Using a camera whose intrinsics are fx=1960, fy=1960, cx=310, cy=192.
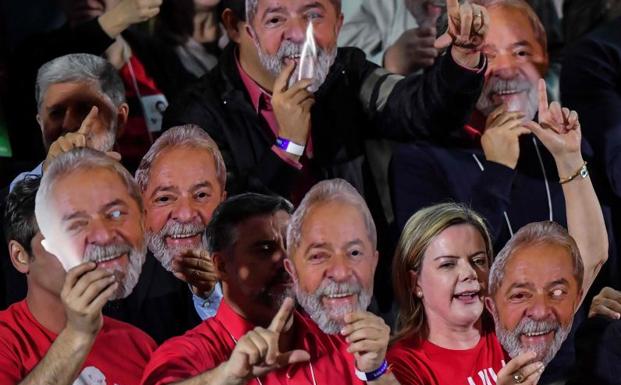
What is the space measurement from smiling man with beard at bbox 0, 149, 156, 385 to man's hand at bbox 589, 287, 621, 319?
984mm

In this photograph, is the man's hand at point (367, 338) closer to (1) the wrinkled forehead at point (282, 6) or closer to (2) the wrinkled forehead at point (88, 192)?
(2) the wrinkled forehead at point (88, 192)

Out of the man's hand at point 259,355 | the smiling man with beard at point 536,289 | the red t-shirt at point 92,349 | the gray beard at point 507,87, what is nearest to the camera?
the man's hand at point 259,355

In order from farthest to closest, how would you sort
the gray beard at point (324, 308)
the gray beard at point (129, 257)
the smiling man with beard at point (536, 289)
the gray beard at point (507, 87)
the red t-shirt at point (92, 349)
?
the gray beard at point (507, 87) < the smiling man with beard at point (536, 289) < the gray beard at point (324, 308) < the gray beard at point (129, 257) < the red t-shirt at point (92, 349)

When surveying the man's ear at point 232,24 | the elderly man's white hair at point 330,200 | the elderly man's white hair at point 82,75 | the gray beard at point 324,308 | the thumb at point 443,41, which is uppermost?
the thumb at point 443,41

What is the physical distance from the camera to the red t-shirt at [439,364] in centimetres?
373

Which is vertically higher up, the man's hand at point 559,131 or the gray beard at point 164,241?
the man's hand at point 559,131

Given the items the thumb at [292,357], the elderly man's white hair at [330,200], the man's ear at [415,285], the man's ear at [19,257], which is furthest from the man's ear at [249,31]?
the thumb at [292,357]

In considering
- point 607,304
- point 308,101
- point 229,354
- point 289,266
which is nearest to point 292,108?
point 308,101

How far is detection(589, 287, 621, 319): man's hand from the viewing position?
159 inches

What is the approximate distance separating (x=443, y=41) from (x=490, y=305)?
1.73ft

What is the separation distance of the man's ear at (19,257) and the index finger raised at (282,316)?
485mm

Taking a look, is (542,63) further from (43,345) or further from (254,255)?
(43,345)

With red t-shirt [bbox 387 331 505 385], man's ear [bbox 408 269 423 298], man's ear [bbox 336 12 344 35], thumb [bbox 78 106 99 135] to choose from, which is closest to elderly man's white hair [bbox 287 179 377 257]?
man's ear [bbox 408 269 423 298]

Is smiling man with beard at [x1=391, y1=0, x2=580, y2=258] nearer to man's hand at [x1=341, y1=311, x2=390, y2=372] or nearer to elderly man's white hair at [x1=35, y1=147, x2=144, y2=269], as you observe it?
man's hand at [x1=341, y1=311, x2=390, y2=372]
